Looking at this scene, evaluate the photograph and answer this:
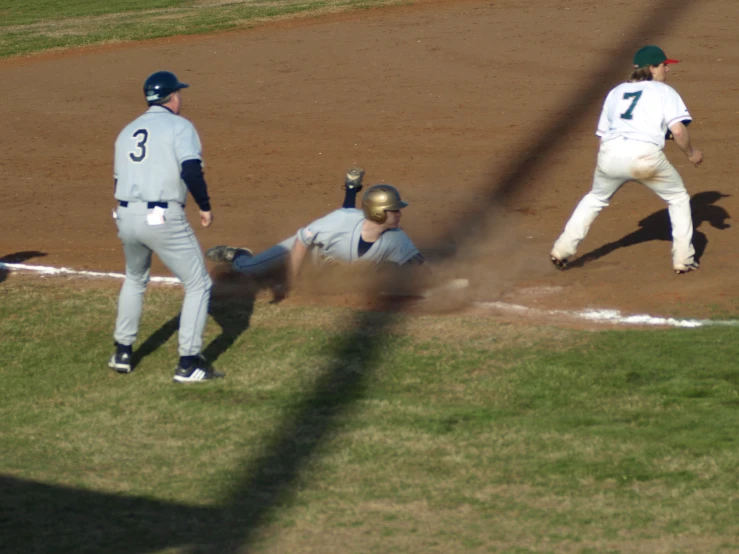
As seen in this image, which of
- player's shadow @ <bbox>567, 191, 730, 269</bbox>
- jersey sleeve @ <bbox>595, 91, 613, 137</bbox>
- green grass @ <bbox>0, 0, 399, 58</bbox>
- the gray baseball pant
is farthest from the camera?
green grass @ <bbox>0, 0, 399, 58</bbox>

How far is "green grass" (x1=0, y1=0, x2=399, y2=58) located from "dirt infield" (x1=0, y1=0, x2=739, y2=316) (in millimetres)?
796

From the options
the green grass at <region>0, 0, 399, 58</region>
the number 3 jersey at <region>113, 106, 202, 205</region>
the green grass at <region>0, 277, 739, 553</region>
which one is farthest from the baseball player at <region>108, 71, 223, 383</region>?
the green grass at <region>0, 0, 399, 58</region>

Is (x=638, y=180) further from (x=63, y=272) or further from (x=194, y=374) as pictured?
(x=63, y=272)

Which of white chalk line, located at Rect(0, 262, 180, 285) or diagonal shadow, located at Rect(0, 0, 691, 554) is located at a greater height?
diagonal shadow, located at Rect(0, 0, 691, 554)

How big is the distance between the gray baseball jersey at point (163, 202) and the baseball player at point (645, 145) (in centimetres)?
314

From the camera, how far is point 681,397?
20.9 ft

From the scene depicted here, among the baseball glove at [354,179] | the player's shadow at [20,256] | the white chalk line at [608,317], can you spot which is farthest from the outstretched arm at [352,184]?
the player's shadow at [20,256]

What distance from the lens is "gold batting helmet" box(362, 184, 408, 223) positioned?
792 cm

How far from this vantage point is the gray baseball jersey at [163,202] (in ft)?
21.7

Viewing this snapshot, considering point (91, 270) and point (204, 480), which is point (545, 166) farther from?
point (204, 480)

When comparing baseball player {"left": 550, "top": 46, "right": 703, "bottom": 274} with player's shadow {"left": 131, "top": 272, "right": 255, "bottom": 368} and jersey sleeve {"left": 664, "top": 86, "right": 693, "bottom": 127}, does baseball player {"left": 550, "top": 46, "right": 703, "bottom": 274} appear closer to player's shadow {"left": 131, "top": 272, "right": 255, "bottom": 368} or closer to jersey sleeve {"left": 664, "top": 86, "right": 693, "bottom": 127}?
jersey sleeve {"left": 664, "top": 86, "right": 693, "bottom": 127}

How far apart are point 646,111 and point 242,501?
4349 mm

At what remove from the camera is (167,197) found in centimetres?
667

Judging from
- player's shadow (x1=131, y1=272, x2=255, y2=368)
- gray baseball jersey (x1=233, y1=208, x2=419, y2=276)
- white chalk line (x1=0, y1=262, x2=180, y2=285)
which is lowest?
white chalk line (x1=0, y1=262, x2=180, y2=285)
